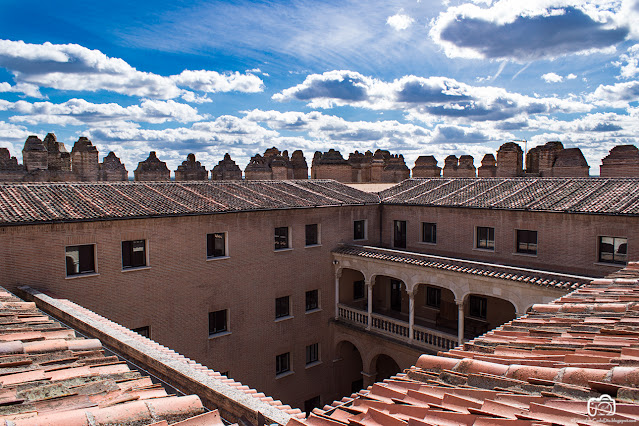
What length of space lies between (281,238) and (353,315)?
14.7 ft

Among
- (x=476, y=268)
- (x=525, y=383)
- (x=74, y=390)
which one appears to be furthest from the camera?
(x=476, y=268)

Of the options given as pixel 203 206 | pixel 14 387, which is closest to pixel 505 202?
pixel 203 206

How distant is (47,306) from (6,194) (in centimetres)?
570

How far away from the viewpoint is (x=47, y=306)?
9.80m

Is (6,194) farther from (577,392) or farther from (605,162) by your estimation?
(605,162)

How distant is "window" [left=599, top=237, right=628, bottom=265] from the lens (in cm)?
1541

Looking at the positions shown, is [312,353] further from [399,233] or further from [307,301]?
[399,233]

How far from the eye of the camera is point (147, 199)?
15797 mm

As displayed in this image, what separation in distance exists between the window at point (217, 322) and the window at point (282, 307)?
2316 millimetres

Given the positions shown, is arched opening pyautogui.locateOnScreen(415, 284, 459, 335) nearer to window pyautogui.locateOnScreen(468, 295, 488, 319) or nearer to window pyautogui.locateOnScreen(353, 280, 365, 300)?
window pyautogui.locateOnScreen(468, 295, 488, 319)

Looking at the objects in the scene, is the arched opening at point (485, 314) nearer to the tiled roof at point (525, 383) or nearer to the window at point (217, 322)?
the window at point (217, 322)

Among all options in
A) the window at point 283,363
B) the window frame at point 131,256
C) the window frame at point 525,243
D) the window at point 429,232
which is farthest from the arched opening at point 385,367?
the window frame at point 131,256

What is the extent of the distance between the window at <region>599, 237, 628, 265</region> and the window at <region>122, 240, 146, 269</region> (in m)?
14.8
